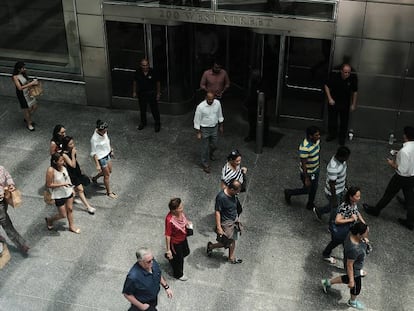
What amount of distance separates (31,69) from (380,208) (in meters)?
9.03

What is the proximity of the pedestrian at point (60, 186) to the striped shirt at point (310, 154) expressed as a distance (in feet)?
12.9

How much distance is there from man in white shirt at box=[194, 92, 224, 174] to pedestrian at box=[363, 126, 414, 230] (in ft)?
10.5

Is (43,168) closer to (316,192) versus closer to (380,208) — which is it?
(316,192)

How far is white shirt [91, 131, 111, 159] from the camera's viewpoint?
11.0 metres

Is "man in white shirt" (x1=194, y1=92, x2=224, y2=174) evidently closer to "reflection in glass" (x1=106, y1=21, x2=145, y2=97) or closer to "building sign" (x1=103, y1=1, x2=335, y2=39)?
"building sign" (x1=103, y1=1, x2=335, y2=39)

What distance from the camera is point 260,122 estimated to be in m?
12.8

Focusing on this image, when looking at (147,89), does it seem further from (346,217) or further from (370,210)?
(346,217)

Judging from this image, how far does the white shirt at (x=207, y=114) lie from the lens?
11984mm

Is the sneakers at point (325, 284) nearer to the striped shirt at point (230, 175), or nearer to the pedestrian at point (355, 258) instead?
the pedestrian at point (355, 258)

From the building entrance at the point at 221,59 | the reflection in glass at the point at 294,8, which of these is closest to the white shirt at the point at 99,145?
the building entrance at the point at 221,59

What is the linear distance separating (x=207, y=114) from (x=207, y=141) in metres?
0.66

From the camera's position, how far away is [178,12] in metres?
13.6

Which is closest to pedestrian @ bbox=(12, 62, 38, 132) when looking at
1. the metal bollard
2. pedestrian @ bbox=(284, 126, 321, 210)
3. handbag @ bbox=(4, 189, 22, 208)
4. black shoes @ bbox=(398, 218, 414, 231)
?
handbag @ bbox=(4, 189, 22, 208)

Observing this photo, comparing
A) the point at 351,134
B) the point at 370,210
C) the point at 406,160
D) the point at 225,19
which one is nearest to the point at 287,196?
the point at 370,210
